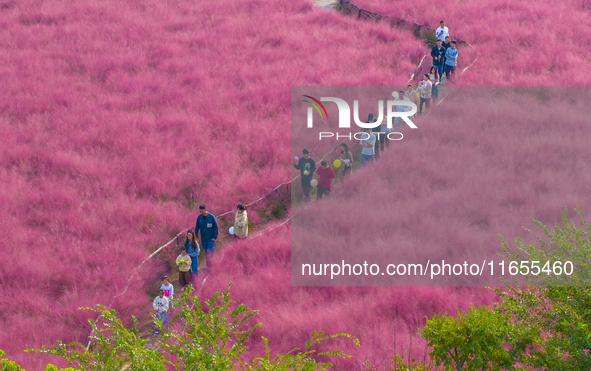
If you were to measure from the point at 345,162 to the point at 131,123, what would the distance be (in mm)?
6382

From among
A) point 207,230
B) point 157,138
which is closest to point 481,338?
point 207,230

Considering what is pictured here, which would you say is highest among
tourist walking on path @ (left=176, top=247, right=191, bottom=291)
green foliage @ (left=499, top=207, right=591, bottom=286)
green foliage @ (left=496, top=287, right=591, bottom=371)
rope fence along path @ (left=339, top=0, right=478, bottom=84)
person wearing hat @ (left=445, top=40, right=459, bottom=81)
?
rope fence along path @ (left=339, top=0, right=478, bottom=84)

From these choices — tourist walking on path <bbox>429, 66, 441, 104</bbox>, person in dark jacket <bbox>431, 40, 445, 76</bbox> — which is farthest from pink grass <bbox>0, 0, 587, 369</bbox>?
tourist walking on path <bbox>429, 66, 441, 104</bbox>

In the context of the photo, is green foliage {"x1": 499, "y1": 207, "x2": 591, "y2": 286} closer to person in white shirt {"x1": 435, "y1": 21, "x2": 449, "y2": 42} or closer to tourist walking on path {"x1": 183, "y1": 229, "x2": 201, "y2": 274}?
tourist walking on path {"x1": 183, "y1": 229, "x2": 201, "y2": 274}

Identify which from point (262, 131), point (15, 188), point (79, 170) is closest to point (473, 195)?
point (262, 131)

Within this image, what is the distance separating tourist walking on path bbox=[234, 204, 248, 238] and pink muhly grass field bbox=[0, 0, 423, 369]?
1.08m

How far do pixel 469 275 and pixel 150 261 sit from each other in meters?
5.86

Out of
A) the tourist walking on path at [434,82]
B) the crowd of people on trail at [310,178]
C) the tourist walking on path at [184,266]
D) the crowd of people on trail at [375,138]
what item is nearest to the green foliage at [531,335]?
the crowd of people on trail at [310,178]

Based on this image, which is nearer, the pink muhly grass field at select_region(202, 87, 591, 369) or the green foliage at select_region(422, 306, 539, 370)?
the green foliage at select_region(422, 306, 539, 370)

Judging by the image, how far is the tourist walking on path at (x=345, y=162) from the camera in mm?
11305

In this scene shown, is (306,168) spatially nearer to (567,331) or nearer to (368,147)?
(368,147)

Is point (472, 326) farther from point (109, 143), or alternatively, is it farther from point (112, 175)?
point (109, 143)

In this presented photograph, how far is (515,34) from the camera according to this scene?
1923 centimetres

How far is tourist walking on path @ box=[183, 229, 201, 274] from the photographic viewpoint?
9.05 m
